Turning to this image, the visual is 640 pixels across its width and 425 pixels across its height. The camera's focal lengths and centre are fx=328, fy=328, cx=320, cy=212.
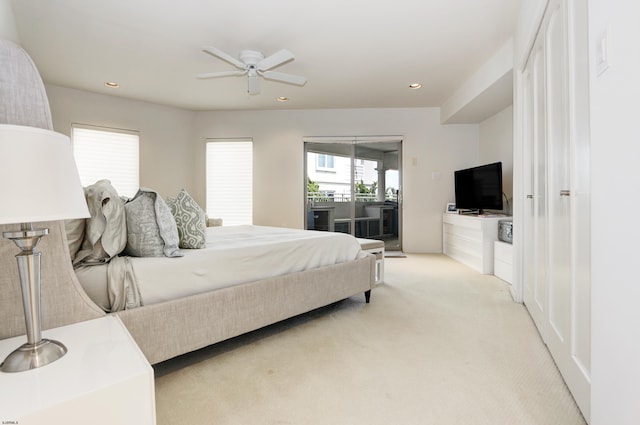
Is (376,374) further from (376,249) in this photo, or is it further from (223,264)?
(376,249)

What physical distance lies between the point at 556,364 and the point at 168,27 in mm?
3776

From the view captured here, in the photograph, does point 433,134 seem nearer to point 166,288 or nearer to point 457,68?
point 457,68

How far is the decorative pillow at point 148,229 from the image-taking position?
67.6 inches

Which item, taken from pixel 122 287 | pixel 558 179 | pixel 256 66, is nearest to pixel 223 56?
pixel 256 66

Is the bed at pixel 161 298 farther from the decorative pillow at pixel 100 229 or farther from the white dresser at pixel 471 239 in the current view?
the white dresser at pixel 471 239

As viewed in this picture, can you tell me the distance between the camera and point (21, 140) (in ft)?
2.59

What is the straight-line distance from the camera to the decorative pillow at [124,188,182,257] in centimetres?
172

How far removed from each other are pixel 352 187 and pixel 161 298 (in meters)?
4.40

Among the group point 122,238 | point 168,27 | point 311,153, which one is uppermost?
point 168,27

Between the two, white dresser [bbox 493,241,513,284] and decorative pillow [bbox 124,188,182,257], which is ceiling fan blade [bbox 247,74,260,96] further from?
white dresser [bbox 493,241,513,284]

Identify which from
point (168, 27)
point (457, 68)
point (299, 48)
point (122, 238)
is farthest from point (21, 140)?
point (457, 68)

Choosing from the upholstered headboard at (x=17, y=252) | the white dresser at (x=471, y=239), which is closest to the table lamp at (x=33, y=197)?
the upholstered headboard at (x=17, y=252)

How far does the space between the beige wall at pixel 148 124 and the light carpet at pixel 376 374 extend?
12.8 ft

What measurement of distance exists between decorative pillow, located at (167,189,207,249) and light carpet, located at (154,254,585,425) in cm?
66
